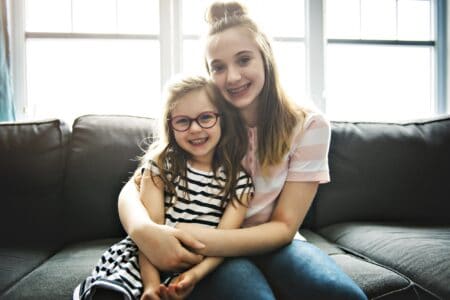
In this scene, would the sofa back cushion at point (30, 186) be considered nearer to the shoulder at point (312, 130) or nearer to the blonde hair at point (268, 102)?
the blonde hair at point (268, 102)

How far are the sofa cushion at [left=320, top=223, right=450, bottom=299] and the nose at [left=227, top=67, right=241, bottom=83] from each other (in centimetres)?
70

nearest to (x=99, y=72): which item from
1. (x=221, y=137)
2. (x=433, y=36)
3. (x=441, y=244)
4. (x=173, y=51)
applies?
(x=173, y=51)

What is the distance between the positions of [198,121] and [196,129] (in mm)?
27

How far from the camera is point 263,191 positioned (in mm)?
1122

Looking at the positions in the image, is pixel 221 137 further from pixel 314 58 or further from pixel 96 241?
pixel 314 58

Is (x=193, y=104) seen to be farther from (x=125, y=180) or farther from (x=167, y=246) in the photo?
(x=125, y=180)

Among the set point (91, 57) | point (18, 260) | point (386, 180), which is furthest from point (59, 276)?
point (91, 57)

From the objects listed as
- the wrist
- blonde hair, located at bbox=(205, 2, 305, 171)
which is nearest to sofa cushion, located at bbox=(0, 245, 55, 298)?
the wrist

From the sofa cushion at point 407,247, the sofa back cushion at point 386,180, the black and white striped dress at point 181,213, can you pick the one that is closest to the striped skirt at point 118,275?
the black and white striped dress at point 181,213

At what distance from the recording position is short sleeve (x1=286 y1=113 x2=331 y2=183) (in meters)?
1.09

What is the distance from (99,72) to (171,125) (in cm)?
137

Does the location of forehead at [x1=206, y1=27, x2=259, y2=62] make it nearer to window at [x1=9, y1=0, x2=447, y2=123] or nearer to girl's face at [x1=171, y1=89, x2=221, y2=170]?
girl's face at [x1=171, y1=89, x2=221, y2=170]

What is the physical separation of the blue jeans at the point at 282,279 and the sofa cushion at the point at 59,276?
1.24ft

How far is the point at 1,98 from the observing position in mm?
1864
